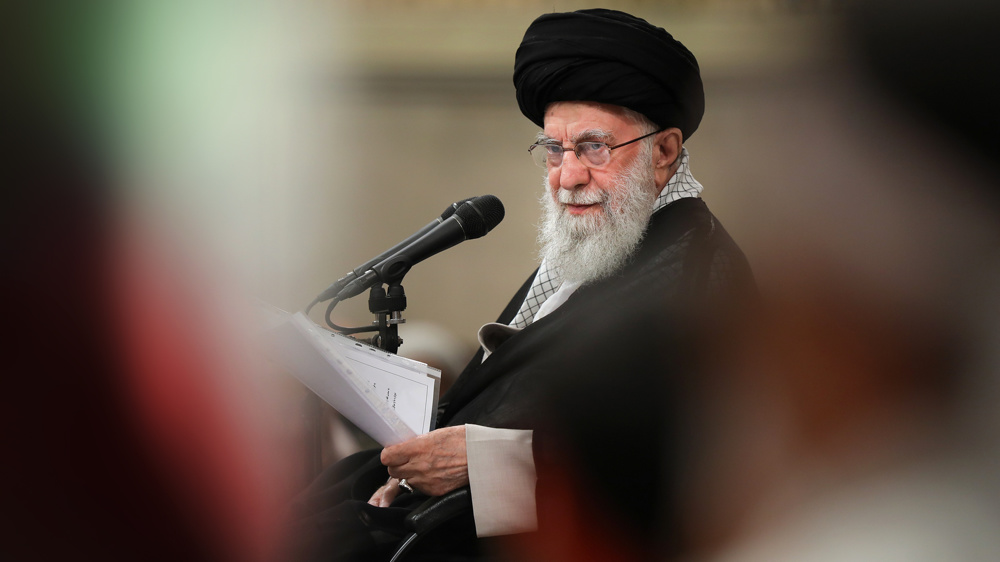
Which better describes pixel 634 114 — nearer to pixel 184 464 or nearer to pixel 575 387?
Answer: pixel 575 387

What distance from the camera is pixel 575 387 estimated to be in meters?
0.92

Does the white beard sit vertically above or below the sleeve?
above

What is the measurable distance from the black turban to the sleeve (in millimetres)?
505

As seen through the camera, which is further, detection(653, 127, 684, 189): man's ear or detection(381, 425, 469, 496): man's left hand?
detection(653, 127, 684, 189): man's ear

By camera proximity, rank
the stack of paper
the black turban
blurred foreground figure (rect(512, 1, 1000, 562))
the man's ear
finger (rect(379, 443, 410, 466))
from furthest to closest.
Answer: the man's ear
the black turban
finger (rect(379, 443, 410, 466))
the stack of paper
blurred foreground figure (rect(512, 1, 1000, 562))

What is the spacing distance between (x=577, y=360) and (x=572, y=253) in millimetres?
212

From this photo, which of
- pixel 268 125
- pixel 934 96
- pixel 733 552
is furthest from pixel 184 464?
pixel 733 552

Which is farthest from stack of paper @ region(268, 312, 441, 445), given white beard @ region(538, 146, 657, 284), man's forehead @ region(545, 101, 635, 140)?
man's forehead @ region(545, 101, 635, 140)

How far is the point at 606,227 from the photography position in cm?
106

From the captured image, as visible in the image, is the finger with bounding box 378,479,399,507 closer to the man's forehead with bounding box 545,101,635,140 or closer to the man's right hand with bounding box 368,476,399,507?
the man's right hand with bounding box 368,476,399,507

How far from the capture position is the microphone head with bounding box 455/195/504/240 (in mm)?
945

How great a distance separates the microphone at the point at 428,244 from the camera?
3.05 feet

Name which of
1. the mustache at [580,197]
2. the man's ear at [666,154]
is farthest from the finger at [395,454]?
the man's ear at [666,154]

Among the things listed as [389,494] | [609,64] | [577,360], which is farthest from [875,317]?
[389,494]
